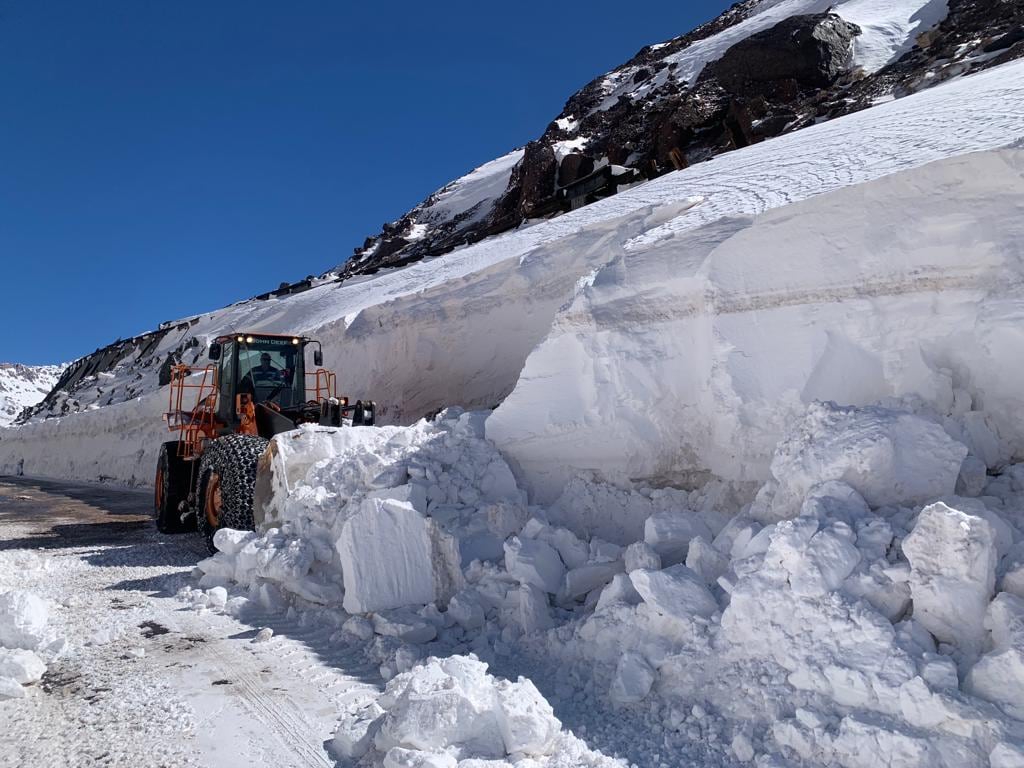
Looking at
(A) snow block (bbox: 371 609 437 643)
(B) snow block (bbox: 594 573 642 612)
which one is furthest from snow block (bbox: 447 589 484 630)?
(B) snow block (bbox: 594 573 642 612)

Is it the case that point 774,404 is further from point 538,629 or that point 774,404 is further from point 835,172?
point 835,172

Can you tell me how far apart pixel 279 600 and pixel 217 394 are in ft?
15.0

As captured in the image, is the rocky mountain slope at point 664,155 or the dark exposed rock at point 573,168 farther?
the dark exposed rock at point 573,168

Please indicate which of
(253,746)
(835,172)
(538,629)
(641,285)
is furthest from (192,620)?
(835,172)

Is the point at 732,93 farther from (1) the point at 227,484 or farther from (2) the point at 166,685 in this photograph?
(2) the point at 166,685

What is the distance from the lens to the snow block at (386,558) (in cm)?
401

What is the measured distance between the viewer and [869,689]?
2287 millimetres

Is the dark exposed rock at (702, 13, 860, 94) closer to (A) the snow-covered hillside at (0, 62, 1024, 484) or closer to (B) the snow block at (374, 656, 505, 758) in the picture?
(A) the snow-covered hillside at (0, 62, 1024, 484)

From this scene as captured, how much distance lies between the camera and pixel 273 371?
27.6 feet

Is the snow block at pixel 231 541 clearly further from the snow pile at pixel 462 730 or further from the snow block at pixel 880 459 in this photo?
the snow block at pixel 880 459

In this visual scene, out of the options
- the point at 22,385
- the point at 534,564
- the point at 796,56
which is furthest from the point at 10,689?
the point at 22,385

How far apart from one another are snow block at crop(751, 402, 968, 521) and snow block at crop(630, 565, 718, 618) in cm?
59

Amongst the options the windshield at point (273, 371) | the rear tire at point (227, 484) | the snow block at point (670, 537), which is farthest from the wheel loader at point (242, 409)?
the snow block at point (670, 537)

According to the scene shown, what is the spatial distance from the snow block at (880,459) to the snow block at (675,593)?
0.59m
